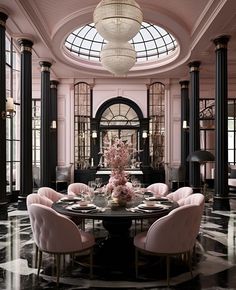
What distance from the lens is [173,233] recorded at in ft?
11.2

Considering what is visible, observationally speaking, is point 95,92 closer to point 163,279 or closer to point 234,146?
point 234,146

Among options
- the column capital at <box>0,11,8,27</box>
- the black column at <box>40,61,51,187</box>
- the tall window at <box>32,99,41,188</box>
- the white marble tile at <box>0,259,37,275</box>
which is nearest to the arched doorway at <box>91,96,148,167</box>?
the tall window at <box>32,99,41,188</box>

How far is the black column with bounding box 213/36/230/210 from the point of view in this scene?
781 cm

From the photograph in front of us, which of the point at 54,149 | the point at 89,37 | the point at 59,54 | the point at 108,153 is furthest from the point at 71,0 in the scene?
the point at 54,149

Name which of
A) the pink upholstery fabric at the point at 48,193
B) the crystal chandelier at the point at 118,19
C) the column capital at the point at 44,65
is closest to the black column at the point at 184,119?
the column capital at the point at 44,65

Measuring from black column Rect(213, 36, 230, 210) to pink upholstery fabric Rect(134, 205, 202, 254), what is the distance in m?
4.60

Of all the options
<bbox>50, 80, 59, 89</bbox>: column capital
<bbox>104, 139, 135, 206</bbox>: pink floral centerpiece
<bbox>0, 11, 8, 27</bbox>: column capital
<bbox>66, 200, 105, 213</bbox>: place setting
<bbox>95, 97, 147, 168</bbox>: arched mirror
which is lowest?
<bbox>66, 200, 105, 213</bbox>: place setting

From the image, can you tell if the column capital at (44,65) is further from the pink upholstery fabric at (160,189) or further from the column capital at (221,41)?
the pink upholstery fabric at (160,189)

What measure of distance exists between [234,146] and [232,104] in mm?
1758

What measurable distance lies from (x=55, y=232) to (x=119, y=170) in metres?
1.27

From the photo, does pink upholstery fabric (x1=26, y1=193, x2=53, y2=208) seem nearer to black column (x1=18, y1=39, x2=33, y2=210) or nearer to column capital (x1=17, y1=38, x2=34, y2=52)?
black column (x1=18, y1=39, x2=33, y2=210)

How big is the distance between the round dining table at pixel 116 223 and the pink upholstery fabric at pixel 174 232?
0.98 feet

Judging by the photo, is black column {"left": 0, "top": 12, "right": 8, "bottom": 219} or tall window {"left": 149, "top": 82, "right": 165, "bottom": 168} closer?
black column {"left": 0, "top": 12, "right": 8, "bottom": 219}

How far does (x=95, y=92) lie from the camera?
12.9 meters
